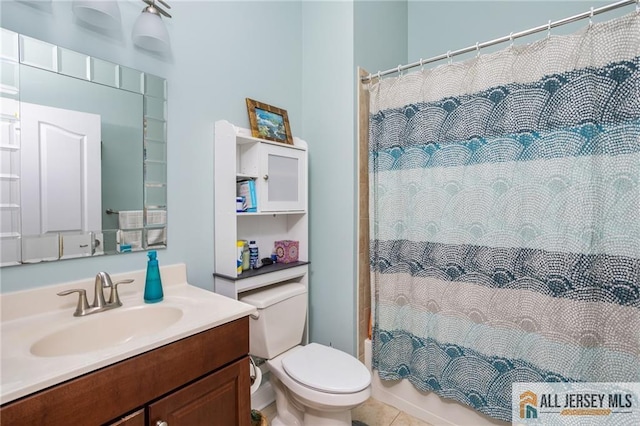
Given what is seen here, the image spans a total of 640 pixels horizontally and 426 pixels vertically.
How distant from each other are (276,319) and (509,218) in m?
1.22

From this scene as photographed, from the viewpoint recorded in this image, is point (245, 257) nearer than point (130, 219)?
No

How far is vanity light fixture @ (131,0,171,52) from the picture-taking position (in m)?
1.20

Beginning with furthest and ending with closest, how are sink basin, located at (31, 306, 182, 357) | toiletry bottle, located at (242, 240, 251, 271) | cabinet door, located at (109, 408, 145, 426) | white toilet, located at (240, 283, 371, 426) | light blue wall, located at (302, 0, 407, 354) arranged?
light blue wall, located at (302, 0, 407, 354)
toiletry bottle, located at (242, 240, 251, 271)
white toilet, located at (240, 283, 371, 426)
sink basin, located at (31, 306, 182, 357)
cabinet door, located at (109, 408, 145, 426)

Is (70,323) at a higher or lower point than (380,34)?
lower

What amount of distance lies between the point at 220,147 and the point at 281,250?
698 millimetres

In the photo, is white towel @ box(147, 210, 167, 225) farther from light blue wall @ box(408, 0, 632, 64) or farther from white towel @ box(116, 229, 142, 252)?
light blue wall @ box(408, 0, 632, 64)

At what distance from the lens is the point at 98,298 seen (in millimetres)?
1079

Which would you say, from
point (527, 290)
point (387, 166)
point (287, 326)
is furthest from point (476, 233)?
point (287, 326)

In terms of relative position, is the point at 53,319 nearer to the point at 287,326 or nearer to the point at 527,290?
the point at 287,326

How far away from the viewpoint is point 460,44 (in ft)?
7.00

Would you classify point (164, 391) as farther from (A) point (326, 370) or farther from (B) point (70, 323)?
(A) point (326, 370)
